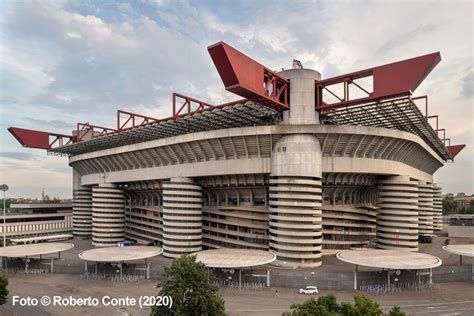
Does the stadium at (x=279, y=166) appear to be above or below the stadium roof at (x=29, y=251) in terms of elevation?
above

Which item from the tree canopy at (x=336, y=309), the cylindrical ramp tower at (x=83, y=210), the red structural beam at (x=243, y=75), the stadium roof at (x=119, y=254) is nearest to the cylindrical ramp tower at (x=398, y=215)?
the red structural beam at (x=243, y=75)

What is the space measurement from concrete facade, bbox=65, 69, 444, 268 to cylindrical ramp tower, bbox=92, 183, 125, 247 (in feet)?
0.78

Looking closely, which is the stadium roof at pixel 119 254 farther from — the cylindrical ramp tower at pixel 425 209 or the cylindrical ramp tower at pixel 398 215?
the cylindrical ramp tower at pixel 425 209

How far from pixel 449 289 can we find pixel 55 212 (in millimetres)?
110651

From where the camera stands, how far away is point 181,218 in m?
57.3

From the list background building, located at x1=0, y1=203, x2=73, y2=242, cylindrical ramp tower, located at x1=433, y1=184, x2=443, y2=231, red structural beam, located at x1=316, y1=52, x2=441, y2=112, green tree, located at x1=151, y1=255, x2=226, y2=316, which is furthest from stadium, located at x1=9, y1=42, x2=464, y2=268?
cylindrical ramp tower, located at x1=433, y1=184, x2=443, y2=231

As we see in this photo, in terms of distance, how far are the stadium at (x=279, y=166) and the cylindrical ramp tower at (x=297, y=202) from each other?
0.52ft

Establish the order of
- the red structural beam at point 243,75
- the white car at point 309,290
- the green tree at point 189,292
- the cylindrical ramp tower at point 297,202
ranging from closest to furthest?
the green tree at point 189,292
the red structural beam at point 243,75
the white car at point 309,290
the cylindrical ramp tower at point 297,202

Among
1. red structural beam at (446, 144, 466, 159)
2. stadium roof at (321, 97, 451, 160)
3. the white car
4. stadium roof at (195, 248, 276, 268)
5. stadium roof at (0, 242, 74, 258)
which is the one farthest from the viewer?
red structural beam at (446, 144, 466, 159)

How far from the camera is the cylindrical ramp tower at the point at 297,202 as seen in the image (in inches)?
1858

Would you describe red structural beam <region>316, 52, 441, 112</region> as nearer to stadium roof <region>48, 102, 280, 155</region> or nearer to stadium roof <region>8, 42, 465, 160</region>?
stadium roof <region>8, 42, 465, 160</region>

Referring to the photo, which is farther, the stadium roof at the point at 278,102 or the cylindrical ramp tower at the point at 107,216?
the cylindrical ramp tower at the point at 107,216

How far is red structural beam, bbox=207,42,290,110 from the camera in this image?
36469mm

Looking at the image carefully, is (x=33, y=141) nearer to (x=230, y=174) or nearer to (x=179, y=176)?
(x=179, y=176)
